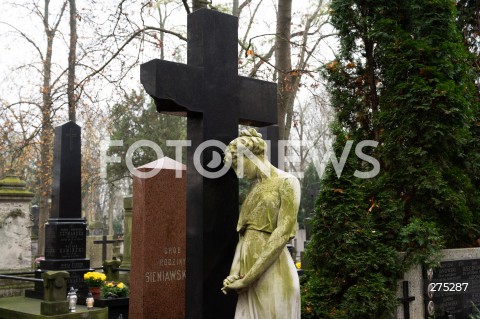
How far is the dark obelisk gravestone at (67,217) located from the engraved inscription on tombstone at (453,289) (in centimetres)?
687

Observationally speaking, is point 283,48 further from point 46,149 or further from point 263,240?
point 46,149

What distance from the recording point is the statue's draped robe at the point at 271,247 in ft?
12.8

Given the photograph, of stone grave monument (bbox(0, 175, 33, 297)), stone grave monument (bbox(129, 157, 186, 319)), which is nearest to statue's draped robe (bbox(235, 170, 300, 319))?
stone grave monument (bbox(129, 157, 186, 319))

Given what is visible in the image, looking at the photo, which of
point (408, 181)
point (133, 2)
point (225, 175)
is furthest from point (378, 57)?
point (133, 2)

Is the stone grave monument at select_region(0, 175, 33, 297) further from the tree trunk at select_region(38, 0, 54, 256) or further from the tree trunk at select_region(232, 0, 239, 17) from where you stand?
the tree trunk at select_region(232, 0, 239, 17)

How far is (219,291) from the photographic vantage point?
4.23 m

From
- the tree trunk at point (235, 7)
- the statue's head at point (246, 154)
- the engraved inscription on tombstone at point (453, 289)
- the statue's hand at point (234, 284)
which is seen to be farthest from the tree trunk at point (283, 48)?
the statue's hand at point (234, 284)

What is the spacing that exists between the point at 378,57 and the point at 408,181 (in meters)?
2.00

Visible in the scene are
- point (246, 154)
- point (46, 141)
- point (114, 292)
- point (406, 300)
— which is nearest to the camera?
point (246, 154)

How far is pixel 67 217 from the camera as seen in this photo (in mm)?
11695

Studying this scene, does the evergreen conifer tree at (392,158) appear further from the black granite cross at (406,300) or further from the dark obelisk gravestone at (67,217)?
the dark obelisk gravestone at (67,217)

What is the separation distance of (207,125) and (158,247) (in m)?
4.74

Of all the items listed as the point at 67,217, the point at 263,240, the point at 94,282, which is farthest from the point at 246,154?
the point at 67,217

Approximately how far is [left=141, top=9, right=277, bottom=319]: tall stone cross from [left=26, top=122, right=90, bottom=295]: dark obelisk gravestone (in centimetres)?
760
